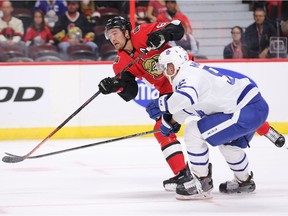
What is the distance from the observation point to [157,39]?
5023 mm

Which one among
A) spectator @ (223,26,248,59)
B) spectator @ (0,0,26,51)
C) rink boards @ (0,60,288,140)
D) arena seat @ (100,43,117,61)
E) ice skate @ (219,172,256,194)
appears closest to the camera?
ice skate @ (219,172,256,194)

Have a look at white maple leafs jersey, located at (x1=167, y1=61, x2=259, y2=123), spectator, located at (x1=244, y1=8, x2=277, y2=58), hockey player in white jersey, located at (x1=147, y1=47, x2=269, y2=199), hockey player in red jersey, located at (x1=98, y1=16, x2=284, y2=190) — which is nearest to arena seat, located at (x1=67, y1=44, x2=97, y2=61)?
spectator, located at (x1=244, y1=8, x2=277, y2=58)

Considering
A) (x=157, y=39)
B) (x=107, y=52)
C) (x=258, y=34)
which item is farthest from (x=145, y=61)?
(x=258, y=34)

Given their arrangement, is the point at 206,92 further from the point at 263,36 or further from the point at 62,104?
the point at 263,36

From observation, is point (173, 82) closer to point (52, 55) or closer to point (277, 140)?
point (277, 140)

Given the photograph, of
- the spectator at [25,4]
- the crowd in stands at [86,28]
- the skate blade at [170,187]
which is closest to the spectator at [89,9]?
the crowd in stands at [86,28]

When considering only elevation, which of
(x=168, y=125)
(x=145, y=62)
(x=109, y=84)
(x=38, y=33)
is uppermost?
(x=145, y=62)

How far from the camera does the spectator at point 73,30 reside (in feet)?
28.0

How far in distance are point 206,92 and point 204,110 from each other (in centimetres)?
16

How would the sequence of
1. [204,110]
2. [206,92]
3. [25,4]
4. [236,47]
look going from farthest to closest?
[236,47] < [25,4] < [204,110] < [206,92]

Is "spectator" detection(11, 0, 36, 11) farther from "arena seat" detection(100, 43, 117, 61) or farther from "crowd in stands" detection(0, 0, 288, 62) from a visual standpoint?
"arena seat" detection(100, 43, 117, 61)

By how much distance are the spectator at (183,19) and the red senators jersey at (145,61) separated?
10.8 ft

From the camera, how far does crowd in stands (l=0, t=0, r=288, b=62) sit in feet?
27.6

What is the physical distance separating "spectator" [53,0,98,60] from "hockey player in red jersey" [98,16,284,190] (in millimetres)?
3284
